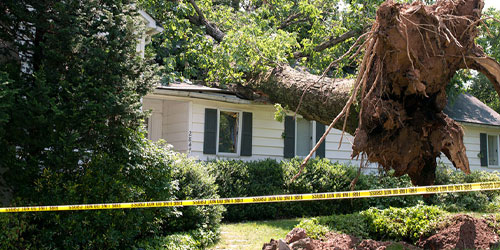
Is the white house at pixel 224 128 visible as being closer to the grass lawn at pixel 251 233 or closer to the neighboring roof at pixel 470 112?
the grass lawn at pixel 251 233

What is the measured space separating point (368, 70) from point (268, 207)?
6.36m

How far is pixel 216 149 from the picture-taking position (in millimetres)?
13586

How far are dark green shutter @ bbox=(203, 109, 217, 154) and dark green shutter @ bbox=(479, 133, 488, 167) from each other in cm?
1242

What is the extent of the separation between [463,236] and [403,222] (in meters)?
1.26

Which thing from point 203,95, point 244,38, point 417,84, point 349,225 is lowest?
point 349,225

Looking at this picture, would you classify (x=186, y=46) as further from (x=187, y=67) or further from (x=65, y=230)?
(x=65, y=230)

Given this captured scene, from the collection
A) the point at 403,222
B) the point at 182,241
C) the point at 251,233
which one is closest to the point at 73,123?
the point at 182,241

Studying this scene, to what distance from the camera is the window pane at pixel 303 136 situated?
15531mm

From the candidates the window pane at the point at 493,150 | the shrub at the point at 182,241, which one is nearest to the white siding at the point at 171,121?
the shrub at the point at 182,241

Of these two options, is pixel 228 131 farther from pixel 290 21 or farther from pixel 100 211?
pixel 100 211

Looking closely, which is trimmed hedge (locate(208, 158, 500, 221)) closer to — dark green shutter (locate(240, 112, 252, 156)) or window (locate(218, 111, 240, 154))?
dark green shutter (locate(240, 112, 252, 156))

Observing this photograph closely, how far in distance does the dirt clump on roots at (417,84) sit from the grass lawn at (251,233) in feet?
10.3

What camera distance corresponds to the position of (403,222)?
25.1 feet

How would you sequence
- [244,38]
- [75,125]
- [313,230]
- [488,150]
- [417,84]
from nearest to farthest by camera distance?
[417,84] < [75,125] < [313,230] < [244,38] < [488,150]
